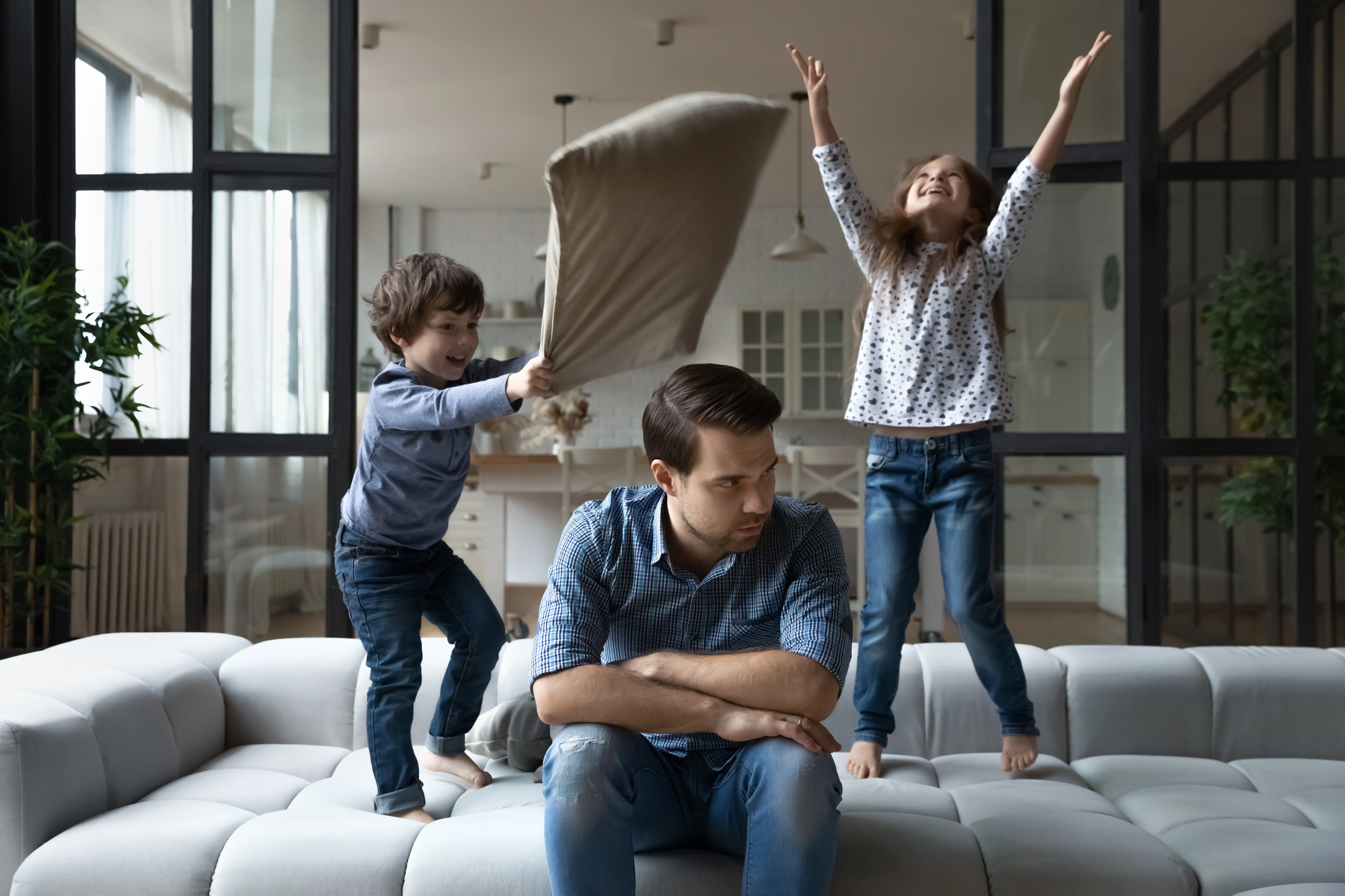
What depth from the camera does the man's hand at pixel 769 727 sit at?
4.25 feet

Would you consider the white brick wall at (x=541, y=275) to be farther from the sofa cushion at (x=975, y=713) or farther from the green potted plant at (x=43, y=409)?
the sofa cushion at (x=975, y=713)

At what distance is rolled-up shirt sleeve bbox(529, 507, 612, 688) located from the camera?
134 cm

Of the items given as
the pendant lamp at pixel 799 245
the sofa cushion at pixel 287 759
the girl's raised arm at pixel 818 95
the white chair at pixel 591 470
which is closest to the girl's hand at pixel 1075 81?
the girl's raised arm at pixel 818 95

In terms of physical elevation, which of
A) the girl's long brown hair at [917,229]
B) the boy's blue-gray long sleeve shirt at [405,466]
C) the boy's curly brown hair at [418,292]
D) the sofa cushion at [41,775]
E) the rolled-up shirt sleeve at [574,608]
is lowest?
→ the sofa cushion at [41,775]

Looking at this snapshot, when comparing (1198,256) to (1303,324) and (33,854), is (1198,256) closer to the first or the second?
(1303,324)

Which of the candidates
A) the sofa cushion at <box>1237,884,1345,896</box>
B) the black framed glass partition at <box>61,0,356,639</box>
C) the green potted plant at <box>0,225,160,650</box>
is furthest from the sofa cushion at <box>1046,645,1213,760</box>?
the green potted plant at <box>0,225,160,650</box>

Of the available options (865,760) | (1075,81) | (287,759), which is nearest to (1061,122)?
(1075,81)

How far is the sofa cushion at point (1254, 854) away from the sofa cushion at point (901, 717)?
543 millimetres

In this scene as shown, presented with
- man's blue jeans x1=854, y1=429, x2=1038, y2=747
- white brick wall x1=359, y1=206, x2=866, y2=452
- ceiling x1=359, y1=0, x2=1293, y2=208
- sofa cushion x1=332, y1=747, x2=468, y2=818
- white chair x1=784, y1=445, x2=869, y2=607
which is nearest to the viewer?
sofa cushion x1=332, y1=747, x2=468, y2=818

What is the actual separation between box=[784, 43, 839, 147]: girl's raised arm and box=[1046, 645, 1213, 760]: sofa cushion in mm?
1198

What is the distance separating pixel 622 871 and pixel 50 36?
3.04 meters

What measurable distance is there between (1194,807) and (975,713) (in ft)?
1.47

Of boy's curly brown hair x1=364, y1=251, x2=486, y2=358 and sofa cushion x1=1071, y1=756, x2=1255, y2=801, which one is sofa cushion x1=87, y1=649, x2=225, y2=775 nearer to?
boy's curly brown hair x1=364, y1=251, x2=486, y2=358

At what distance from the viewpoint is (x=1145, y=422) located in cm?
283
